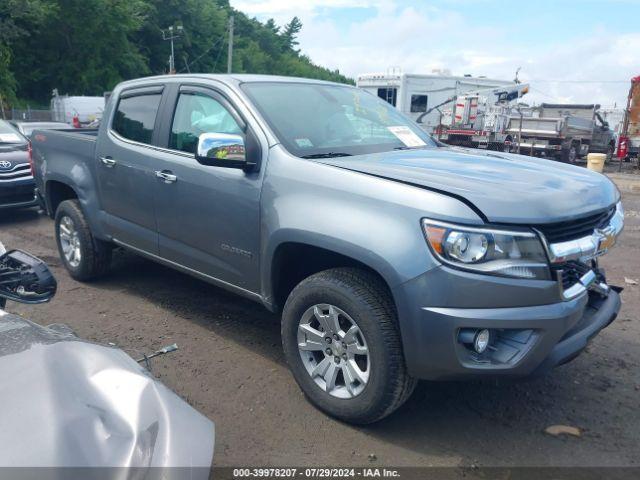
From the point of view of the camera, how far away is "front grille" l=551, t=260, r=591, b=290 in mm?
2702

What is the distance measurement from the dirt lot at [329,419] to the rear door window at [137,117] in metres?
1.44

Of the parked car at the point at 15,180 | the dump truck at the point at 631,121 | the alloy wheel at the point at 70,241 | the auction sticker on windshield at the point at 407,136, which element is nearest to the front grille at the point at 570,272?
the auction sticker on windshield at the point at 407,136

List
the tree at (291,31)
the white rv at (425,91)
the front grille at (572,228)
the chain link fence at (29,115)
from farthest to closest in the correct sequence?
1. the tree at (291,31)
2. the chain link fence at (29,115)
3. the white rv at (425,91)
4. the front grille at (572,228)

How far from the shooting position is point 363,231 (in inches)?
113

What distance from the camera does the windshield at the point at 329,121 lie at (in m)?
3.60

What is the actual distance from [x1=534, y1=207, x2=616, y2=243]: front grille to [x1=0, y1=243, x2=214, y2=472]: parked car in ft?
5.87

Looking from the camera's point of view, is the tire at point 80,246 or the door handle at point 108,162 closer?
the door handle at point 108,162

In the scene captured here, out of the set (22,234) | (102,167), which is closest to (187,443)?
(102,167)

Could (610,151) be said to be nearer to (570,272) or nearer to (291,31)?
(570,272)

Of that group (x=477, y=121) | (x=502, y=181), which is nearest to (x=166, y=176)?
(x=502, y=181)

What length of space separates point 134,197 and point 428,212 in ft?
8.66

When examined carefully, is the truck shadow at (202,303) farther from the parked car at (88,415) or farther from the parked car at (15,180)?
the parked car at (15,180)

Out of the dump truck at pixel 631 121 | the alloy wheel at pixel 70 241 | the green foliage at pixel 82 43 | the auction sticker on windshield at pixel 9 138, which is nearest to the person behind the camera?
the alloy wheel at pixel 70 241

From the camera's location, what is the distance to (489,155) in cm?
387
